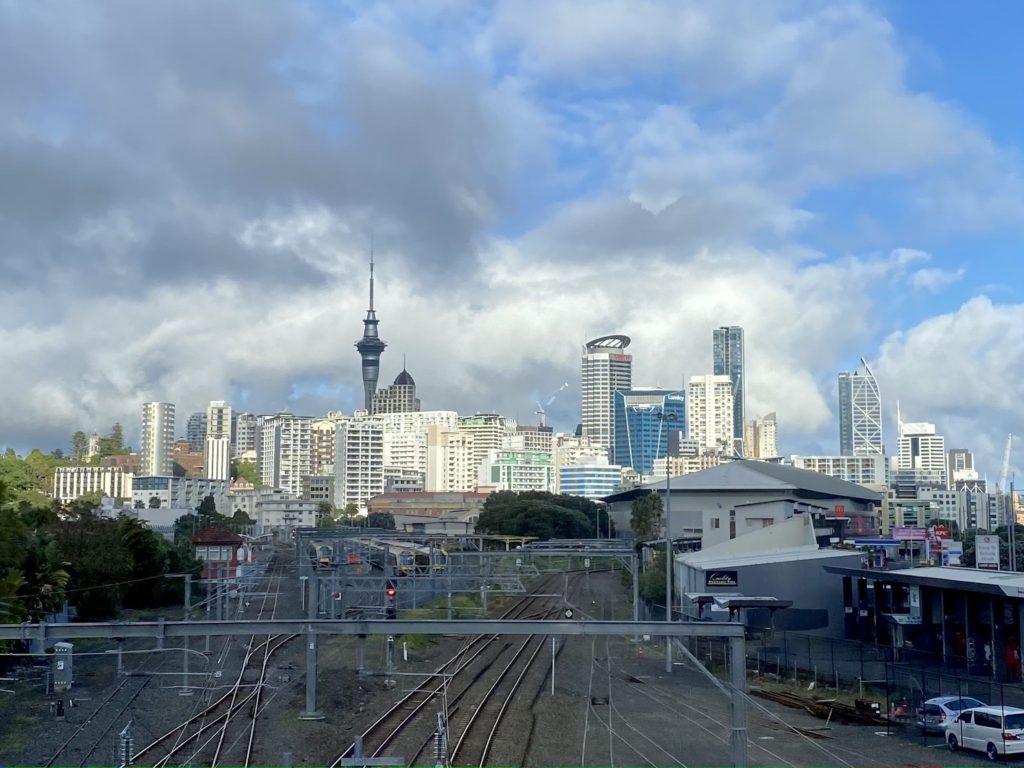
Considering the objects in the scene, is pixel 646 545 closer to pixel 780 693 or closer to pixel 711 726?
pixel 780 693

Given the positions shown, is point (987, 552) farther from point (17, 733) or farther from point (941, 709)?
point (17, 733)

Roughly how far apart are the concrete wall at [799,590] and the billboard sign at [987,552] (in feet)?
16.4

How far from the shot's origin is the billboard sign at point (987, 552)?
44656mm

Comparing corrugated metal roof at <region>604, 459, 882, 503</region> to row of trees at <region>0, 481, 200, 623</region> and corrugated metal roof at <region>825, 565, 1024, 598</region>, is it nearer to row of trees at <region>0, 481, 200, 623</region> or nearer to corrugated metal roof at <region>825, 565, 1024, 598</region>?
row of trees at <region>0, 481, 200, 623</region>

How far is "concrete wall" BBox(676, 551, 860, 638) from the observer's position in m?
43.1

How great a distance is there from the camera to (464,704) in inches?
1088

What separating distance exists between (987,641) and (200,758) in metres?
24.1

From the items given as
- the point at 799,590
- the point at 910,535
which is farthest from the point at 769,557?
the point at 910,535

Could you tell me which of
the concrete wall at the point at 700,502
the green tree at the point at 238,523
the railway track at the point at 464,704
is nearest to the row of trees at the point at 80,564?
the railway track at the point at 464,704

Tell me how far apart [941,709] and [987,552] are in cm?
2356

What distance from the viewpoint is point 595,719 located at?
2611cm

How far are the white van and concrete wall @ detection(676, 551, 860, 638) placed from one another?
1991cm

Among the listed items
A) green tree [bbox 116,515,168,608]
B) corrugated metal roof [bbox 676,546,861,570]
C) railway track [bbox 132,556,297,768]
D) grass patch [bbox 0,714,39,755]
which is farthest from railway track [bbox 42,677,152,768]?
corrugated metal roof [bbox 676,546,861,570]

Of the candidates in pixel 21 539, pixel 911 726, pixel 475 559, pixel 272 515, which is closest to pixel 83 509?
pixel 21 539
